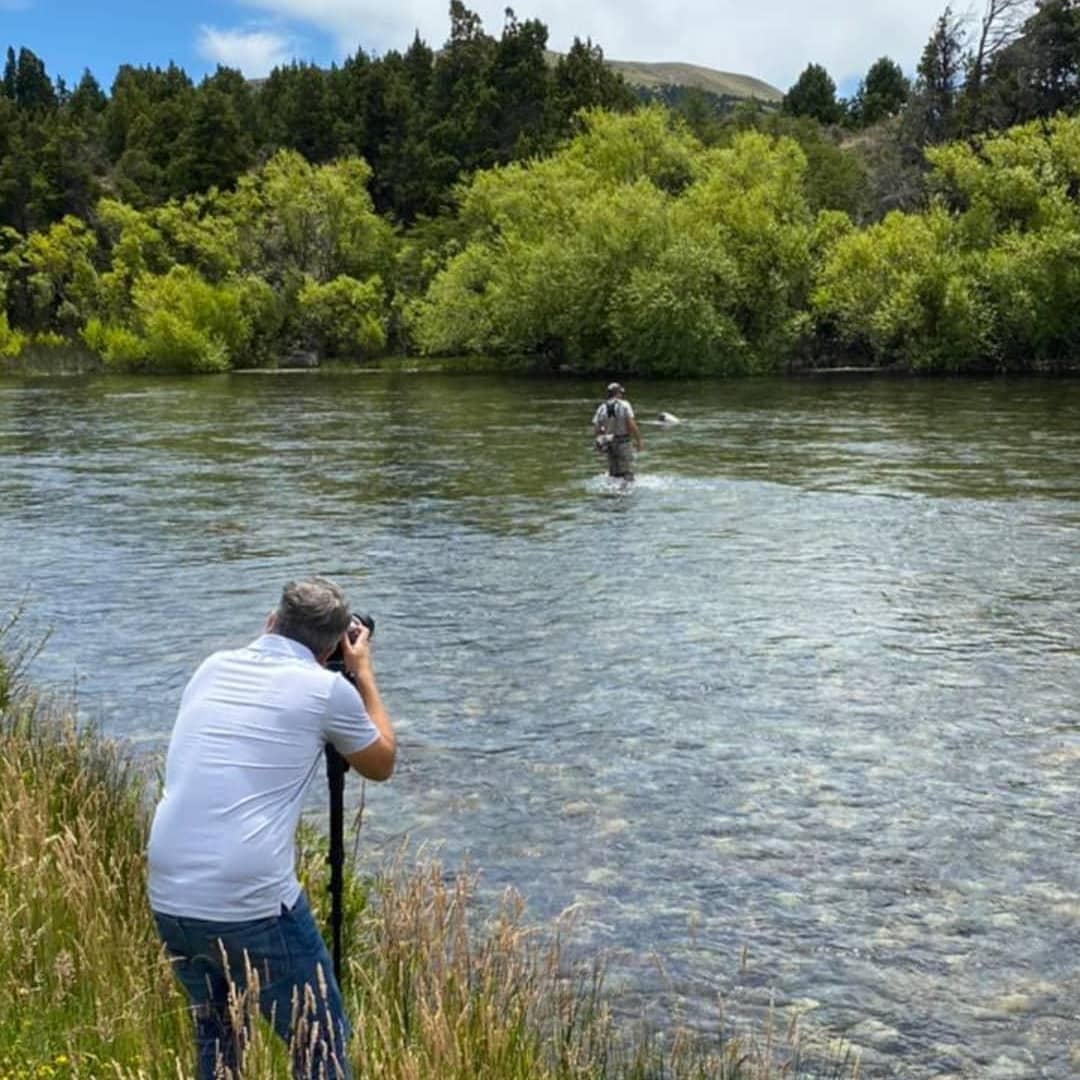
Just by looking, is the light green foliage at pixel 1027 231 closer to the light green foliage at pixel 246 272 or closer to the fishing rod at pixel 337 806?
the light green foliage at pixel 246 272

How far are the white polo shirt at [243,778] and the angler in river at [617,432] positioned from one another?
21585 mm

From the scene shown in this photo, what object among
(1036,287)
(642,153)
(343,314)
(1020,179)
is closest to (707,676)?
(1036,287)

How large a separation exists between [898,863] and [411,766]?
446 centimetres

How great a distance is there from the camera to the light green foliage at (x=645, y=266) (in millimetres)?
65062

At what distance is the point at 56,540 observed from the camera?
23.8 m

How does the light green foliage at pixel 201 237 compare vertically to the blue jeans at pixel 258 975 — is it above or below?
above

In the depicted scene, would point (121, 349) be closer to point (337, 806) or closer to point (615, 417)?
point (615, 417)

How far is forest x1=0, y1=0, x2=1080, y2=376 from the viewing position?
65.1 m

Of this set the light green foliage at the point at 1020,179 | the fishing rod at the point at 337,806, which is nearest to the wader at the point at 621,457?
the fishing rod at the point at 337,806

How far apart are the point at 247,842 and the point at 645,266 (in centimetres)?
6365

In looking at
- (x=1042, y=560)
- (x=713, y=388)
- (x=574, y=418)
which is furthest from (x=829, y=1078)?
(x=713, y=388)

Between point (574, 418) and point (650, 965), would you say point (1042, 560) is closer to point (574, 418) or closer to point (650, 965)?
point (650, 965)

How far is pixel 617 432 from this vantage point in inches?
1094

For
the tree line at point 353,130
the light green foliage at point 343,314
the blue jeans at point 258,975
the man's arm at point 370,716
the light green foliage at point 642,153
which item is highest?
the tree line at point 353,130
